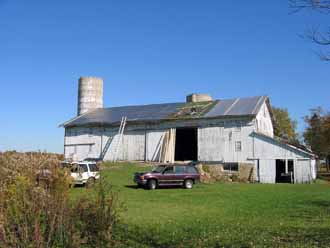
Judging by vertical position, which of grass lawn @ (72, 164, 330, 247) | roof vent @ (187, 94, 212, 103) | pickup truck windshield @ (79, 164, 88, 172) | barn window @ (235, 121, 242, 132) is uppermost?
roof vent @ (187, 94, 212, 103)

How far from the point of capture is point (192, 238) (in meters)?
10.0

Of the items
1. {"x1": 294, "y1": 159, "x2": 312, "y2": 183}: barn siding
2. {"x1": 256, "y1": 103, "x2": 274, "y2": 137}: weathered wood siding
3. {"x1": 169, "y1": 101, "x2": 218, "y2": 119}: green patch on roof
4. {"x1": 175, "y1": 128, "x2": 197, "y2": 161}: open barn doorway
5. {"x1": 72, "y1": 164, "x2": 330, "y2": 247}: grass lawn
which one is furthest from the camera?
{"x1": 175, "y1": 128, "x2": 197, "y2": 161}: open barn doorway

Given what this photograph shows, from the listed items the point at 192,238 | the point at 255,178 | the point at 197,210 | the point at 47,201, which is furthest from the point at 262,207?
the point at 255,178

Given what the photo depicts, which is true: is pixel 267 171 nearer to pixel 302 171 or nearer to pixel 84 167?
pixel 302 171

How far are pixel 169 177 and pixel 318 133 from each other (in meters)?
42.6

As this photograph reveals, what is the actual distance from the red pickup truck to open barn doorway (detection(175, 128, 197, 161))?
1536 centimetres

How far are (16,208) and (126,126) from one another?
37.1 m

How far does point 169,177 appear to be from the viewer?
27578 mm

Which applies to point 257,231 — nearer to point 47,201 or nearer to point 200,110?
point 47,201

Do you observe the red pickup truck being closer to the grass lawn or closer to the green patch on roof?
the grass lawn

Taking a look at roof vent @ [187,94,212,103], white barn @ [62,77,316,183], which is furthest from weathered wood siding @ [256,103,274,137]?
roof vent @ [187,94,212,103]

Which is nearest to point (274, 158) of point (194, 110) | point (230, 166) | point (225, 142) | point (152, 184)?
point (230, 166)

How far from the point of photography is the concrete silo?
53688 millimetres

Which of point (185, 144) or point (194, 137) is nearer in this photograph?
point (185, 144)
